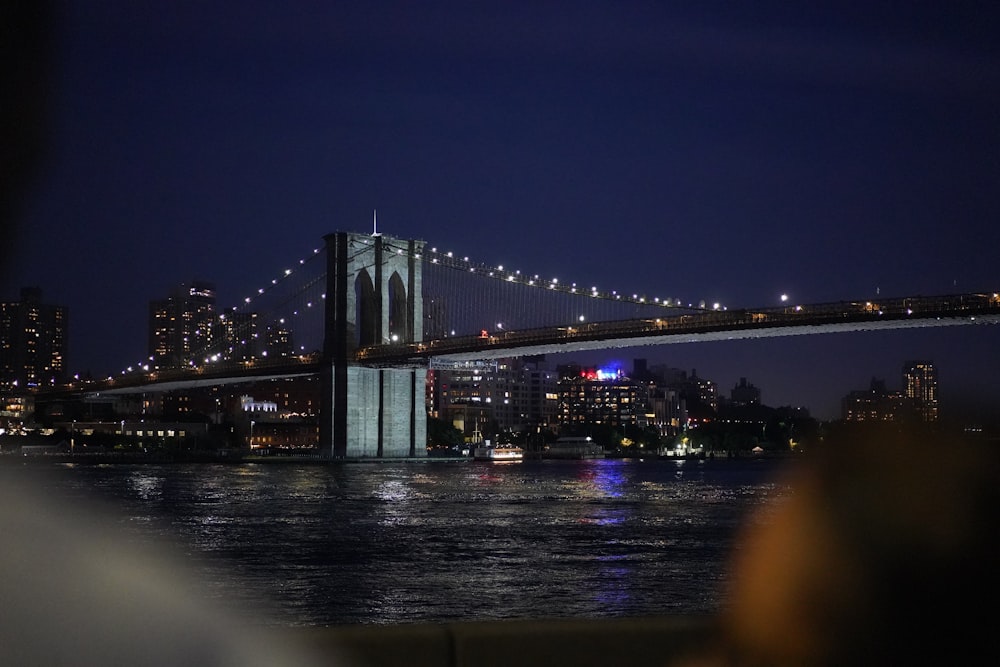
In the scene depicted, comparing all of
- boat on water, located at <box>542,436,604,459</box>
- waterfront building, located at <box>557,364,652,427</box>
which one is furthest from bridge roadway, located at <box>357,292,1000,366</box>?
waterfront building, located at <box>557,364,652,427</box>

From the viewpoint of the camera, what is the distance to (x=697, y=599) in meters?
12.3

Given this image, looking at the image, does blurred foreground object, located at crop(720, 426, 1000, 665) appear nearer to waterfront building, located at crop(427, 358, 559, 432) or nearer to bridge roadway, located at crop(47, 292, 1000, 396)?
bridge roadway, located at crop(47, 292, 1000, 396)

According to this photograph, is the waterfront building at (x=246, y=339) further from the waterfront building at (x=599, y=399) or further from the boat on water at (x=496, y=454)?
the waterfront building at (x=599, y=399)

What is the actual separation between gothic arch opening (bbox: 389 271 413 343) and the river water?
107ft

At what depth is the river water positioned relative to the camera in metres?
11.8

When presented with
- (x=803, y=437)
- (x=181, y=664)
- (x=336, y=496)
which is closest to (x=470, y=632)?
(x=181, y=664)

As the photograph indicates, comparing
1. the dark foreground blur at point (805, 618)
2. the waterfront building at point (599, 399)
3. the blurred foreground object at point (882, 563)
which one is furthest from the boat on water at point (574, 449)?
the dark foreground blur at point (805, 618)

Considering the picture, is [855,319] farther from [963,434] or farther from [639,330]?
[963,434]

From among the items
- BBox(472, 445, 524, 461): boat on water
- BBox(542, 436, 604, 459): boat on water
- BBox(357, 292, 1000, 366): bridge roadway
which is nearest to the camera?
BBox(357, 292, 1000, 366): bridge roadway

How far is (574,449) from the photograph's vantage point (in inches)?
4924

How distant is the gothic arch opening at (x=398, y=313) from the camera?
7338cm

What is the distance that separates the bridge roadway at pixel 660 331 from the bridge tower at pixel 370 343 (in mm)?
1547

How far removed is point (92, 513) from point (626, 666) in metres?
25.7

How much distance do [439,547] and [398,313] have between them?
56.0 metres
